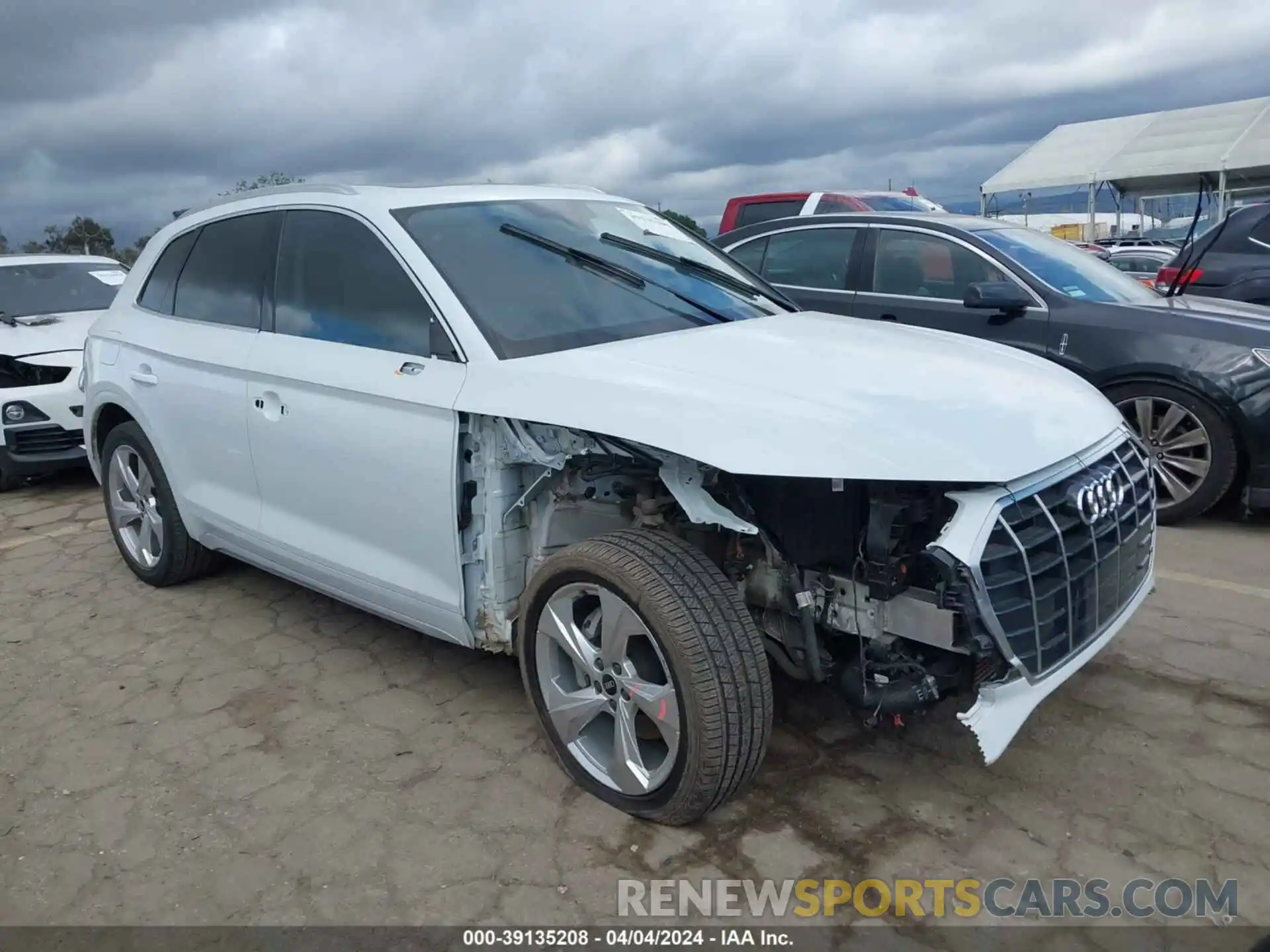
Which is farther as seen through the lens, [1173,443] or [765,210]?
[765,210]

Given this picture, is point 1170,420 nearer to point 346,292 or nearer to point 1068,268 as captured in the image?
point 1068,268

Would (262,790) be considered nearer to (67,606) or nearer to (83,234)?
(67,606)

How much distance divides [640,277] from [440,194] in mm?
793

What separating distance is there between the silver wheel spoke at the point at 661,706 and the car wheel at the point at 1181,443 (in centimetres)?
357

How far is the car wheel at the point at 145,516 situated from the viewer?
4.48m

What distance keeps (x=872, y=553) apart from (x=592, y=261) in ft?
4.93

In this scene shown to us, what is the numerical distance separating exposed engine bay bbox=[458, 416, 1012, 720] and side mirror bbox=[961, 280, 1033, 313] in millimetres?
3086

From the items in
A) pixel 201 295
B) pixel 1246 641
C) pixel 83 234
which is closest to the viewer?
pixel 1246 641

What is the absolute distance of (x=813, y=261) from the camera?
648 centimetres

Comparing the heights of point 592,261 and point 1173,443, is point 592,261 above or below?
above

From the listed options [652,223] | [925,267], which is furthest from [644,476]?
[925,267]

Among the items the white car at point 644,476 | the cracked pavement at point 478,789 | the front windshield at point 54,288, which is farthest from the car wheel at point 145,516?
the front windshield at point 54,288
